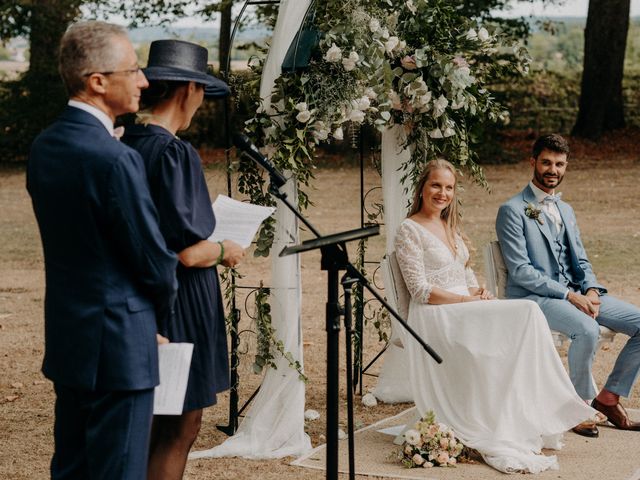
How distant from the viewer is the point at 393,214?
243 inches

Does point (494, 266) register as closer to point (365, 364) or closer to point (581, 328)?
point (581, 328)

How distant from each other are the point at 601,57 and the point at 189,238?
18.0 metres

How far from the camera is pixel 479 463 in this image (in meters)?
4.98

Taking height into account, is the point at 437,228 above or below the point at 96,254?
below

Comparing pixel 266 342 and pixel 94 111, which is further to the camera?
pixel 266 342

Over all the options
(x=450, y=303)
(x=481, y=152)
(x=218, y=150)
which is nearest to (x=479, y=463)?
(x=450, y=303)

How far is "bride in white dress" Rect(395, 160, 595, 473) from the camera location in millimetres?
5004

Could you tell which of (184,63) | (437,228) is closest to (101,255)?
(184,63)

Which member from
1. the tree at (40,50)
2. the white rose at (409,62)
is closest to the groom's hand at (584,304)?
the white rose at (409,62)

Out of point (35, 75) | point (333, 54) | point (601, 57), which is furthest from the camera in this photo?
point (35, 75)

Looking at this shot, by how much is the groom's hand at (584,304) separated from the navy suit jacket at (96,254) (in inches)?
127

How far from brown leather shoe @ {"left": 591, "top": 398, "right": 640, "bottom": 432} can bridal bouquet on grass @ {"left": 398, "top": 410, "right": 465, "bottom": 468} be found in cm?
107

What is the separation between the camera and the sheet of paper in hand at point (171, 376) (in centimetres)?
320

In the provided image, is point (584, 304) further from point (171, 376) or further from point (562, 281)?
point (171, 376)
